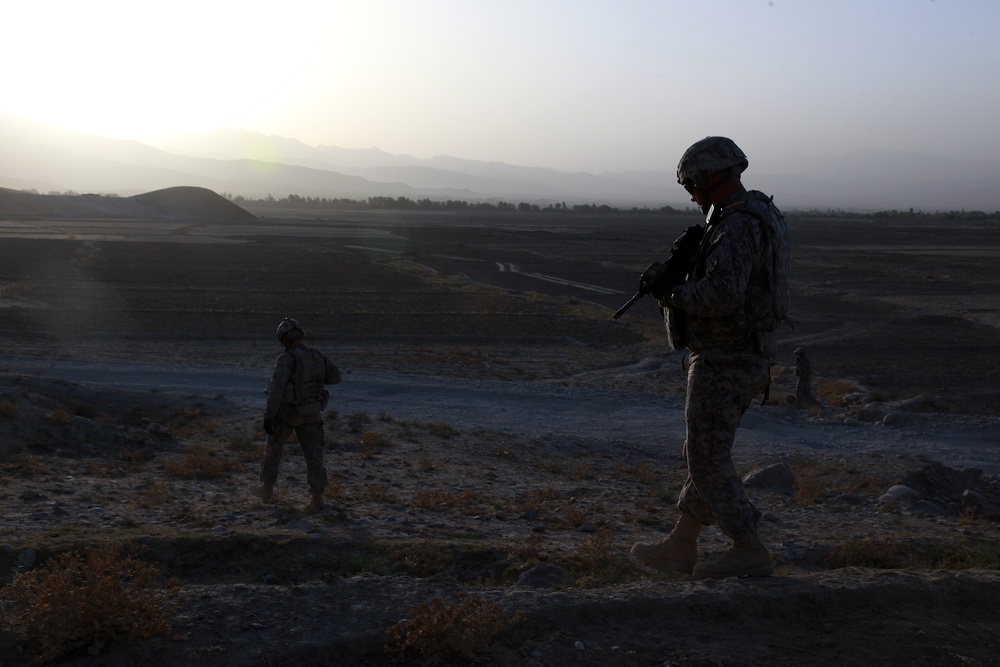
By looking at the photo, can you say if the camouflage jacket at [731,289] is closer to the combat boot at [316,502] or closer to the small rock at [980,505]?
the combat boot at [316,502]

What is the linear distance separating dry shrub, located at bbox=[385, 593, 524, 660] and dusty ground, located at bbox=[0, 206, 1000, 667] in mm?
44

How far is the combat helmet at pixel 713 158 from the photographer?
190 inches

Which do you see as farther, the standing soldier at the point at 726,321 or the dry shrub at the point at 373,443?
the dry shrub at the point at 373,443

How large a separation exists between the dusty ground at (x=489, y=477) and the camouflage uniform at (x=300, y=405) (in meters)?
0.40

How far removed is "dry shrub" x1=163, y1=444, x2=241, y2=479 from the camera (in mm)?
9508

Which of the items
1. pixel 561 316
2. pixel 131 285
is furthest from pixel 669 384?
pixel 131 285

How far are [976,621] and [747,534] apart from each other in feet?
3.92

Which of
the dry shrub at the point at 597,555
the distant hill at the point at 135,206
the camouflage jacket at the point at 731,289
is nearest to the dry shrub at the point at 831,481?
the dry shrub at the point at 597,555

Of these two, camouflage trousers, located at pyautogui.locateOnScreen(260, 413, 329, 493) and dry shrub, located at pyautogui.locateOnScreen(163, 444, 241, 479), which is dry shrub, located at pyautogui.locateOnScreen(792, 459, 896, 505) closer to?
camouflage trousers, located at pyautogui.locateOnScreen(260, 413, 329, 493)

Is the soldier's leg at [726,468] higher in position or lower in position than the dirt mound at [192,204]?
lower

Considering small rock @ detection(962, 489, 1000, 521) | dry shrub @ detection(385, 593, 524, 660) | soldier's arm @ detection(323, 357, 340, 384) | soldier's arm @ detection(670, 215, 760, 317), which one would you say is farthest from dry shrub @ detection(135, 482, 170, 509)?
small rock @ detection(962, 489, 1000, 521)

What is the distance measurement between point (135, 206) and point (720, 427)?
9512 cm

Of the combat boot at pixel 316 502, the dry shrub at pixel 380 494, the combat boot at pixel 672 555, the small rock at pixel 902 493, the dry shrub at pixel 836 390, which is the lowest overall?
the dry shrub at pixel 836 390

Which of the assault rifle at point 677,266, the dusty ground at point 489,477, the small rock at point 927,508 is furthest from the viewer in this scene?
the small rock at point 927,508
